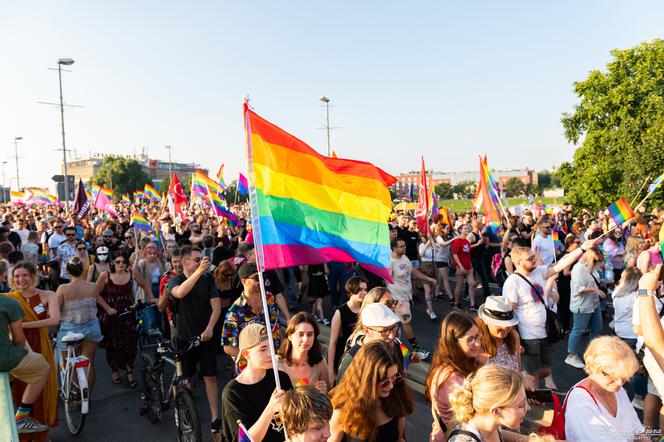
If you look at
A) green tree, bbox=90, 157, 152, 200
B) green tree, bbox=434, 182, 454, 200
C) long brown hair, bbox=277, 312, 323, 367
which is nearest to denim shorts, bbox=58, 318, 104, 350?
long brown hair, bbox=277, 312, 323, 367

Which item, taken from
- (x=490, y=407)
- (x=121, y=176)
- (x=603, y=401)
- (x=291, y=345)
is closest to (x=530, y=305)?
(x=603, y=401)

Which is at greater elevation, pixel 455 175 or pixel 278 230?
pixel 455 175

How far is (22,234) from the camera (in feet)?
40.7

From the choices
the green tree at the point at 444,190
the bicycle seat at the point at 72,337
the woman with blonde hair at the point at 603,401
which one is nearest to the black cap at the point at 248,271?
the bicycle seat at the point at 72,337

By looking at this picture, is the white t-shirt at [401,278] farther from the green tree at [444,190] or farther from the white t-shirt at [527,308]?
the green tree at [444,190]

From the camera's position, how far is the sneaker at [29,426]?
4.52m

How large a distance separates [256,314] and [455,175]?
6707 inches

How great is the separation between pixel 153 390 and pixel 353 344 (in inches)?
110

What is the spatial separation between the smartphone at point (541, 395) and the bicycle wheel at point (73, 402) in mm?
4308

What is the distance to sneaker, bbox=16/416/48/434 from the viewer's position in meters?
4.52

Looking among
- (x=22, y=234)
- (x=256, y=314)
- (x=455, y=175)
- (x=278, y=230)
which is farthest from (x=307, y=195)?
(x=455, y=175)

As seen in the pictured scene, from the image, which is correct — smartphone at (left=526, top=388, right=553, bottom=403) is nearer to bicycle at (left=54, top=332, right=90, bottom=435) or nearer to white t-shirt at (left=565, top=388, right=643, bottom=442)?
white t-shirt at (left=565, top=388, right=643, bottom=442)

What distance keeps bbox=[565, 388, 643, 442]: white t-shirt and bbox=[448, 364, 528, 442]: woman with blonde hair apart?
494 millimetres

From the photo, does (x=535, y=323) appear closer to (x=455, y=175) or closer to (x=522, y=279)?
(x=522, y=279)
